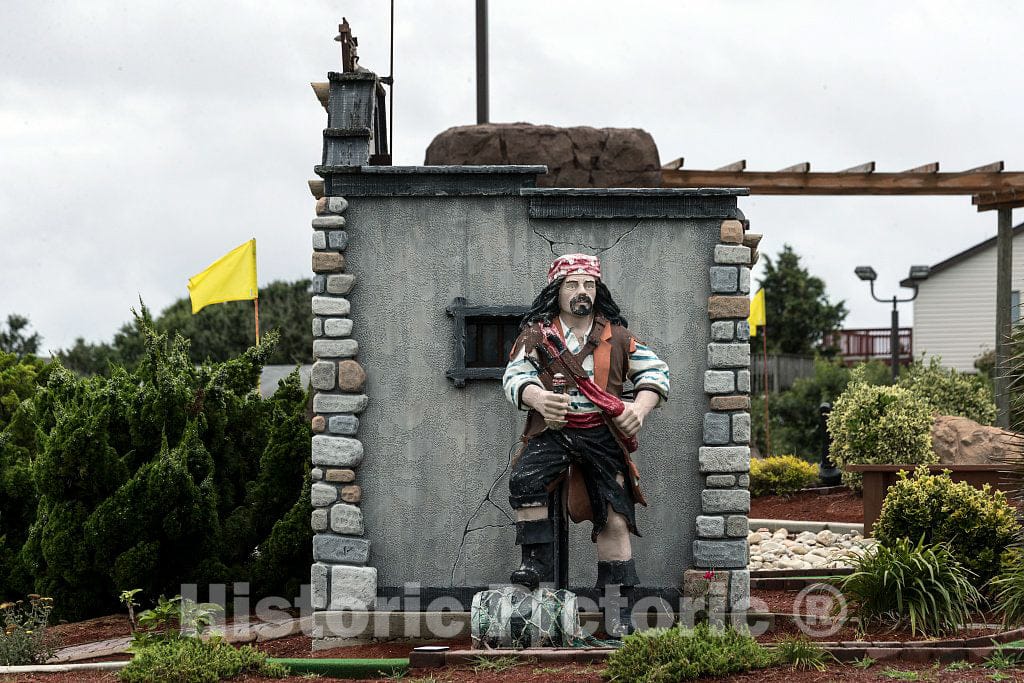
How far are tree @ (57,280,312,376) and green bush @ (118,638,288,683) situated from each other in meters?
30.7

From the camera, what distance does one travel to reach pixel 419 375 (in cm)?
845

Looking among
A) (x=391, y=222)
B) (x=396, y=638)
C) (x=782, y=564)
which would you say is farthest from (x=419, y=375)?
(x=782, y=564)

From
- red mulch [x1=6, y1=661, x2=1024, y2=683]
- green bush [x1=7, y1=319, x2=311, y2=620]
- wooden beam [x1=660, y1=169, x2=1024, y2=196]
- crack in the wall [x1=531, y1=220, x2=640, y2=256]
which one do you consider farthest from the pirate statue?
wooden beam [x1=660, y1=169, x2=1024, y2=196]

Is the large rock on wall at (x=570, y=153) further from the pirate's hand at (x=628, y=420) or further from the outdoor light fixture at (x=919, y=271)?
the outdoor light fixture at (x=919, y=271)

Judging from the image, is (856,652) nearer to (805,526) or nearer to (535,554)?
(535,554)

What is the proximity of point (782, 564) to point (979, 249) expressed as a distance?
22189 mm

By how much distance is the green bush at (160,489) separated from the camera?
9.41 meters

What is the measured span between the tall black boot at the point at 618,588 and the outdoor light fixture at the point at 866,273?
13.8 metres

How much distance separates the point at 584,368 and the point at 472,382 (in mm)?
1480

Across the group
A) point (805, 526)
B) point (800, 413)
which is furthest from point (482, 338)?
point (800, 413)

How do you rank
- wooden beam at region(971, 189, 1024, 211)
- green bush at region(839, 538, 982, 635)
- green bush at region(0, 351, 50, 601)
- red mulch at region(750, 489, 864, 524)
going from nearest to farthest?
green bush at region(839, 538, 982, 635) < green bush at region(0, 351, 50, 601) < red mulch at region(750, 489, 864, 524) < wooden beam at region(971, 189, 1024, 211)

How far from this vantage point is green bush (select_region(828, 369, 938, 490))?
13938 millimetres

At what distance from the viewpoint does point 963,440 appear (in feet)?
47.3

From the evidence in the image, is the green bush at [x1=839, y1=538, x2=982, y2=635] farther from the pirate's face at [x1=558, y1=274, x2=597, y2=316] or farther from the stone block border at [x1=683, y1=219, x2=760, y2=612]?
the pirate's face at [x1=558, y1=274, x2=597, y2=316]
